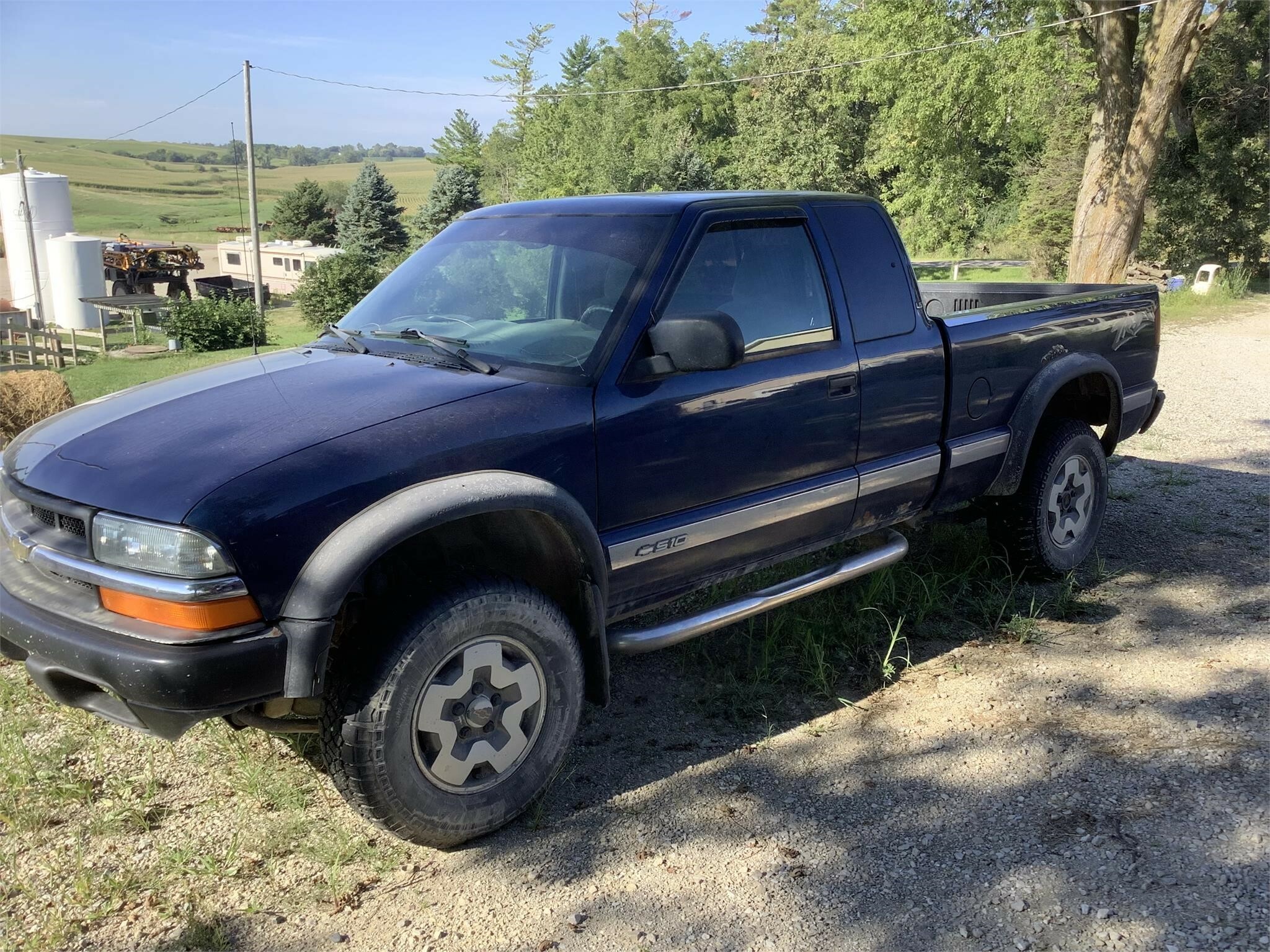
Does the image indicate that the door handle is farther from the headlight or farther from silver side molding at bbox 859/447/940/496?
the headlight

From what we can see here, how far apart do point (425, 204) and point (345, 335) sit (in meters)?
43.0

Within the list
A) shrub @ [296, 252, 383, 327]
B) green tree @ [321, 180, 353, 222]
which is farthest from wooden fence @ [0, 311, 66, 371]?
green tree @ [321, 180, 353, 222]

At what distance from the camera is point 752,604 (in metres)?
3.85

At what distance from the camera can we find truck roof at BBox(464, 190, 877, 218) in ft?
12.6

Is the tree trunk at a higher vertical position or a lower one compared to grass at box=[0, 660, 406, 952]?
higher

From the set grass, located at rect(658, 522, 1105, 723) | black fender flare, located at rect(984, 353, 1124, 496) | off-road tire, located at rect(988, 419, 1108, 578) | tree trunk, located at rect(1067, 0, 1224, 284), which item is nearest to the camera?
grass, located at rect(658, 522, 1105, 723)

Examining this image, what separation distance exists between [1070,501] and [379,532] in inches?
157

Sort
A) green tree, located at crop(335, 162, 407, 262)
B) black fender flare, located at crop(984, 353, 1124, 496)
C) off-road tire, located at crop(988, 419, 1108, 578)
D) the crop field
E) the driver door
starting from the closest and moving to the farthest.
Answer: the driver door, black fender flare, located at crop(984, 353, 1124, 496), off-road tire, located at crop(988, 419, 1108, 578), green tree, located at crop(335, 162, 407, 262), the crop field

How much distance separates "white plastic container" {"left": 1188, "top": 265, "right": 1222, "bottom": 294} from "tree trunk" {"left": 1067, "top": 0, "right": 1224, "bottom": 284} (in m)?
4.39

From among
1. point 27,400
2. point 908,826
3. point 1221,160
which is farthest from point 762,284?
point 1221,160

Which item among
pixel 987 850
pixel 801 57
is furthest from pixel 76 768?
pixel 801 57

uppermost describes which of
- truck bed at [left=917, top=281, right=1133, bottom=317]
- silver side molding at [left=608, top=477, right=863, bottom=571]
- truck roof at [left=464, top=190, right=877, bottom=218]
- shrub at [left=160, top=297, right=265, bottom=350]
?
truck roof at [left=464, top=190, right=877, bottom=218]

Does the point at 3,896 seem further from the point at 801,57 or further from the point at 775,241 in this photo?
the point at 801,57

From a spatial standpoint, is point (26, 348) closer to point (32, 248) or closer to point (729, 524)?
point (32, 248)
